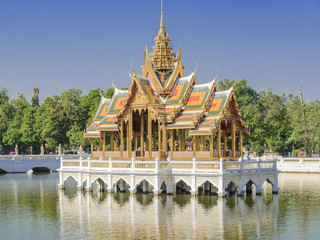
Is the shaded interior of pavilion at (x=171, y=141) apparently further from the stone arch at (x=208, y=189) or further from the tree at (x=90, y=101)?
the tree at (x=90, y=101)

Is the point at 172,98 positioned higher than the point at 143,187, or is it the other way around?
the point at 172,98

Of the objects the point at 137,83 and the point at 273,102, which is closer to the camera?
the point at 137,83

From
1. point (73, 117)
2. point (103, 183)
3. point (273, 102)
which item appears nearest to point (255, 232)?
point (103, 183)

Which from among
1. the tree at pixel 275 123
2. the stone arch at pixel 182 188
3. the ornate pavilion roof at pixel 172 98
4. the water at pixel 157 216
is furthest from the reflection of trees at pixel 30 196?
the tree at pixel 275 123

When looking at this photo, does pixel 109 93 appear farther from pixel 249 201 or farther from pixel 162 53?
pixel 249 201

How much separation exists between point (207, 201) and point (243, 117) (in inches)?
1496

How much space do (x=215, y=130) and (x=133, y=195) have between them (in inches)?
279

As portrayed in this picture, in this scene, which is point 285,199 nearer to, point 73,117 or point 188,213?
point 188,213

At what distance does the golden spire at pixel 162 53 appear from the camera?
4294 cm

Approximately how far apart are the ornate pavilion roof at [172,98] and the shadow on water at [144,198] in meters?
5.11

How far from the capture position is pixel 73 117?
81938mm

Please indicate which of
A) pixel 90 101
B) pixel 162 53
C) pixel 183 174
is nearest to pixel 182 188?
pixel 183 174

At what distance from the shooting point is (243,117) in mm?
71250

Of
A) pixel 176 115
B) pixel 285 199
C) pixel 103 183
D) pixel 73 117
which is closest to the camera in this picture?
pixel 285 199
